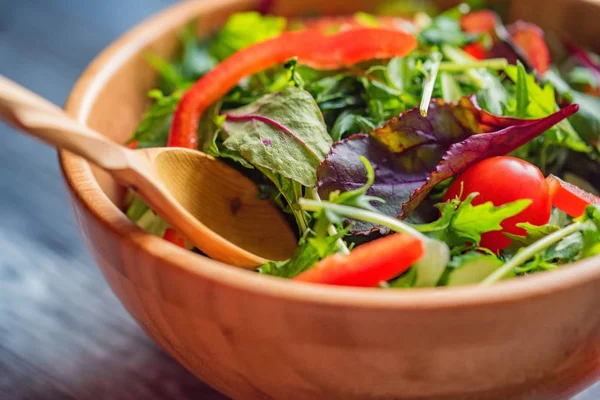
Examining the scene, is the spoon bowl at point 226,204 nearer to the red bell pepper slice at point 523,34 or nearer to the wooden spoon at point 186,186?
the wooden spoon at point 186,186

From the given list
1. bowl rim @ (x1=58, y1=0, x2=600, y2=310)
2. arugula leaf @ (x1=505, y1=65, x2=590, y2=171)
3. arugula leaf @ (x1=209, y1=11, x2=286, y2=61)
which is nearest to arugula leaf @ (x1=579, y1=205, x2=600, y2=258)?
bowl rim @ (x1=58, y1=0, x2=600, y2=310)

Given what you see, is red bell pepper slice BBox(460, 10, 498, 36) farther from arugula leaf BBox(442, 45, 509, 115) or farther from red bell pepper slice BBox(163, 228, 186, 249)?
red bell pepper slice BBox(163, 228, 186, 249)

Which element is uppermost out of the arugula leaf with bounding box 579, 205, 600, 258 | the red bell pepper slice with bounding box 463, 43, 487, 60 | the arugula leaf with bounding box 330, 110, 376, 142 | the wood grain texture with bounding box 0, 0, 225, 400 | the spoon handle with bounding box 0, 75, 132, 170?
the spoon handle with bounding box 0, 75, 132, 170

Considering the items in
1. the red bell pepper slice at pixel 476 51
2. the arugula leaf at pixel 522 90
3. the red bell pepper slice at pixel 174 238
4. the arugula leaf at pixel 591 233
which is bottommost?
the red bell pepper slice at pixel 174 238

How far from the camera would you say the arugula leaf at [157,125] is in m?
1.09

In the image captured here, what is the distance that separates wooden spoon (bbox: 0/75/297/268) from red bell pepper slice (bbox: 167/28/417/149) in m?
0.13

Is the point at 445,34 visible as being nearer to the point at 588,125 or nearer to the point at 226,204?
the point at 588,125

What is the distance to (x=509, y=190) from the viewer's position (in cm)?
82

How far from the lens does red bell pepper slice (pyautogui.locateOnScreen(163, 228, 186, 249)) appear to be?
2.97ft

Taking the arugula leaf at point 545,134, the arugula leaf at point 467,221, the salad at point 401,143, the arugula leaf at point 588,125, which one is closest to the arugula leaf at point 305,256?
the salad at point 401,143

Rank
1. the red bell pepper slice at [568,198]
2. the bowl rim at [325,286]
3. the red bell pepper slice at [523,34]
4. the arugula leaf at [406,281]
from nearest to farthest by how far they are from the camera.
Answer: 1. the bowl rim at [325,286]
2. the arugula leaf at [406,281]
3. the red bell pepper slice at [568,198]
4. the red bell pepper slice at [523,34]

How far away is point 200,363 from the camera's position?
2.55 ft

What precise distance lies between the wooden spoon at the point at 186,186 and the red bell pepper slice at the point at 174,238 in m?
0.05

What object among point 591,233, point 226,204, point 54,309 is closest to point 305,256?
point 226,204
